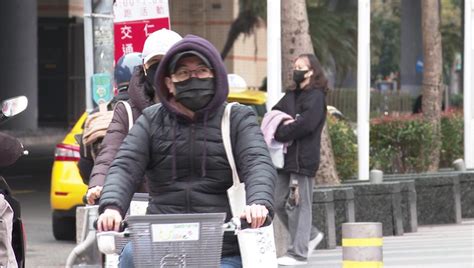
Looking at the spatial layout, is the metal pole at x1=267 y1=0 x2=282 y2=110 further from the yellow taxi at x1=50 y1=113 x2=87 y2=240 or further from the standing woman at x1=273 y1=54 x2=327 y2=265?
the yellow taxi at x1=50 y1=113 x2=87 y2=240

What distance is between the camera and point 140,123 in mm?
5984

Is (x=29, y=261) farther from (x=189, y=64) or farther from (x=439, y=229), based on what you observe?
(x=189, y=64)

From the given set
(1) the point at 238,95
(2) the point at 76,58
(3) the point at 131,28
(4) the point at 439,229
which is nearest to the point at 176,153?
(3) the point at 131,28

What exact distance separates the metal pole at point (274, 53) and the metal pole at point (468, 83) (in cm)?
559

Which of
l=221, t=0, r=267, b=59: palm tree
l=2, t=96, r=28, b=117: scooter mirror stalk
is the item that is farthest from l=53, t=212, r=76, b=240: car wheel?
l=221, t=0, r=267, b=59: palm tree

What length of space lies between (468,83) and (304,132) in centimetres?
818

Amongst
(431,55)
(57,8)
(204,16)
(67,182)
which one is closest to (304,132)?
(67,182)

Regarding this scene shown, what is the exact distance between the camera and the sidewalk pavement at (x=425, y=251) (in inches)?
500

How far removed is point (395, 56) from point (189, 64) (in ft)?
289

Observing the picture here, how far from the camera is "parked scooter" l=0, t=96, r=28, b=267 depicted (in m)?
6.79

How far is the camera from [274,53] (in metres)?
14.5

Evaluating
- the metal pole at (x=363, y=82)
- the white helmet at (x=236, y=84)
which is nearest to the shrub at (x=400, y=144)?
the metal pole at (x=363, y=82)

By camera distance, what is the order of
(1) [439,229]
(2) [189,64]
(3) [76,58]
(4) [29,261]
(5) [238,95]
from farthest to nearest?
(3) [76,58] → (1) [439,229] → (5) [238,95] → (4) [29,261] → (2) [189,64]

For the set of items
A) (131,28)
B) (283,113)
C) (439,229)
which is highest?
(131,28)
